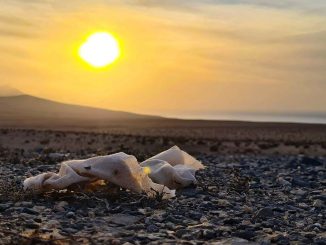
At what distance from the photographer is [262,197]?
11.8 meters

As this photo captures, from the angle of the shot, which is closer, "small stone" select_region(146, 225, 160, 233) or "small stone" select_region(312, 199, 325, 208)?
"small stone" select_region(146, 225, 160, 233)

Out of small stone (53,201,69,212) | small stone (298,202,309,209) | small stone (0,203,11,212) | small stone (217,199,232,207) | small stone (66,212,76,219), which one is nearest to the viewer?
small stone (66,212,76,219)

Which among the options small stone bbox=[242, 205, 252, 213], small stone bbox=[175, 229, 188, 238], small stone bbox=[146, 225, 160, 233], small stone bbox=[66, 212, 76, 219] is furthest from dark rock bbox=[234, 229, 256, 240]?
small stone bbox=[66, 212, 76, 219]

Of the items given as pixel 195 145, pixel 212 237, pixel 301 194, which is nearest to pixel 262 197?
pixel 301 194

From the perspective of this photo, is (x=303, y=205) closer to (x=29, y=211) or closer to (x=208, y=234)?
(x=208, y=234)

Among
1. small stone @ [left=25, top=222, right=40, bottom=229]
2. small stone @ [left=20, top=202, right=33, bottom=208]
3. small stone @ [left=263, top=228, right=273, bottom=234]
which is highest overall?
small stone @ [left=20, top=202, right=33, bottom=208]

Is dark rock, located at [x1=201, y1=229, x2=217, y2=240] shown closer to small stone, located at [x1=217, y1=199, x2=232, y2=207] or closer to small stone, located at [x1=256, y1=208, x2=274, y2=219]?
small stone, located at [x1=256, y1=208, x2=274, y2=219]

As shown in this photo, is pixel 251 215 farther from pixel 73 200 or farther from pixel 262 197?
pixel 73 200

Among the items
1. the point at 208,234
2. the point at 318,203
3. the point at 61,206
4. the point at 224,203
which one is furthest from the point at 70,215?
the point at 318,203

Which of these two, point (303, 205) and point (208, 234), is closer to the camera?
point (208, 234)

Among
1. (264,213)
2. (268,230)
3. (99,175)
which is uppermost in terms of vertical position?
(99,175)

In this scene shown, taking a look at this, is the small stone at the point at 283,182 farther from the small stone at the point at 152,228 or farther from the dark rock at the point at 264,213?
the small stone at the point at 152,228

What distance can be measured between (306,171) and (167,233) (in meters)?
10.4

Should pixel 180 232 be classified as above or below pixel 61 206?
below
